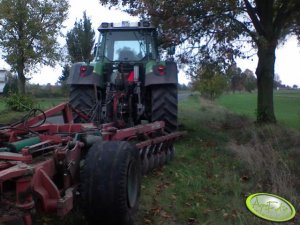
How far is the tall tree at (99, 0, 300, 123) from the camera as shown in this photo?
13.1m

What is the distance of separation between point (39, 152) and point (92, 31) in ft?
88.4

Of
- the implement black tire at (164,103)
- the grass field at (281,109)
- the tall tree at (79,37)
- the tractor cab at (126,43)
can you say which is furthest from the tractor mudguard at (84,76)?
the tall tree at (79,37)

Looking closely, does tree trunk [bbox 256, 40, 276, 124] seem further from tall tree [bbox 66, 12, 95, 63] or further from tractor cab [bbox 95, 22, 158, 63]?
tall tree [bbox 66, 12, 95, 63]

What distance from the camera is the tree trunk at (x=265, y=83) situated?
15.3m

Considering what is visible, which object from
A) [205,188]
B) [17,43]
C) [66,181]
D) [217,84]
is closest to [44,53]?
[17,43]

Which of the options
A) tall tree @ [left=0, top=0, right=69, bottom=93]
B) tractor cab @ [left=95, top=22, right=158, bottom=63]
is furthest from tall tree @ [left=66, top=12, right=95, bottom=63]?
tractor cab @ [left=95, top=22, right=158, bottom=63]

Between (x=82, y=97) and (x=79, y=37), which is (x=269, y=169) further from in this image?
(x=79, y=37)

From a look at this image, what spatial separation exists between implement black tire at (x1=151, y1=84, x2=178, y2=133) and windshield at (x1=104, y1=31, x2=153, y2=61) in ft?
2.99

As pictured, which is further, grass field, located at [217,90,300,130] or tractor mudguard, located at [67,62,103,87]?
grass field, located at [217,90,300,130]

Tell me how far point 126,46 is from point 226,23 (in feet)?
13.4

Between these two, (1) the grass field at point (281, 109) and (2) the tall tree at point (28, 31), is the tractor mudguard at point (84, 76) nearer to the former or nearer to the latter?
(1) the grass field at point (281, 109)

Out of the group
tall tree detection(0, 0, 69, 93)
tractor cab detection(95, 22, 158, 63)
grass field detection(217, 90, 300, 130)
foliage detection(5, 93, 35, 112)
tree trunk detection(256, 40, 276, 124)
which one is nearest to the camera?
tractor cab detection(95, 22, 158, 63)

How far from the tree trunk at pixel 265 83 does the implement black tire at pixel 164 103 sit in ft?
19.8

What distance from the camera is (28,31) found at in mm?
27562
